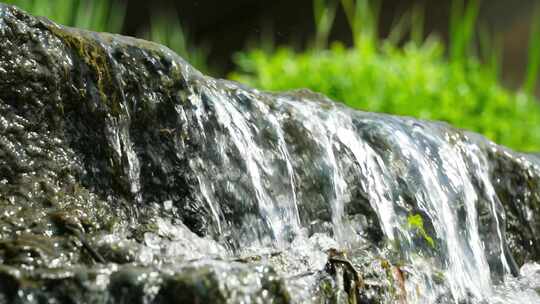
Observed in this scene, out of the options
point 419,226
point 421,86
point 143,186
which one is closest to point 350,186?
point 419,226

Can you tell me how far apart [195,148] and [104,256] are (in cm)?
63

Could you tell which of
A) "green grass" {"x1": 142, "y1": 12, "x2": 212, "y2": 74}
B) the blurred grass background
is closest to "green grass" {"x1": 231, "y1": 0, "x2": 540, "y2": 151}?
the blurred grass background

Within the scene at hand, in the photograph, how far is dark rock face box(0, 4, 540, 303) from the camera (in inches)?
64.6

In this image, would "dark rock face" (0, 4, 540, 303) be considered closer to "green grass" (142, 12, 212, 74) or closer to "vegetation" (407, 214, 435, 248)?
"vegetation" (407, 214, 435, 248)

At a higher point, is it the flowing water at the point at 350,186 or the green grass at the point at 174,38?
the green grass at the point at 174,38

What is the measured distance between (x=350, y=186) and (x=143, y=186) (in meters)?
0.75

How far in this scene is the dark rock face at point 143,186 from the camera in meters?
1.64

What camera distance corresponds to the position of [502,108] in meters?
5.31

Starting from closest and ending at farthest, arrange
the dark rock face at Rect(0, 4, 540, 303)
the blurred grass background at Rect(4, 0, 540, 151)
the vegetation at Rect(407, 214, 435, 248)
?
1. the dark rock face at Rect(0, 4, 540, 303)
2. the vegetation at Rect(407, 214, 435, 248)
3. the blurred grass background at Rect(4, 0, 540, 151)

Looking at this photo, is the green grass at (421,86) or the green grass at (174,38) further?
the green grass at (174,38)

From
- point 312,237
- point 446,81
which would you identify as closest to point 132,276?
point 312,237

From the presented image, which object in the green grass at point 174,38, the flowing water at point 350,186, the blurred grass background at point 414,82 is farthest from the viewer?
the green grass at point 174,38

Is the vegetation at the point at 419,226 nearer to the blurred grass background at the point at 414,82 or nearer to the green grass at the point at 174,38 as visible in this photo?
the blurred grass background at the point at 414,82

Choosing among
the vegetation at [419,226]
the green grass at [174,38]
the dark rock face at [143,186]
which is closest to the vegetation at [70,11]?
the green grass at [174,38]
